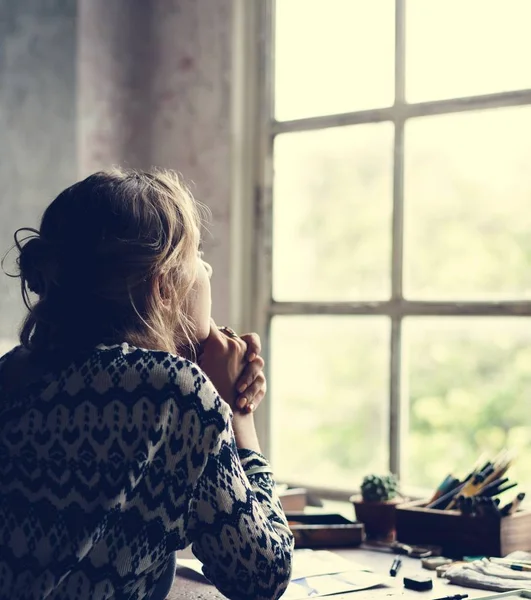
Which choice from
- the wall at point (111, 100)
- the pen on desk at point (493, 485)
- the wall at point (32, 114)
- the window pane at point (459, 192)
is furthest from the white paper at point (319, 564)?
the wall at point (32, 114)

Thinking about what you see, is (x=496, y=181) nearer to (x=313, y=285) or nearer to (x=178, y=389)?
(x=313, y=285)

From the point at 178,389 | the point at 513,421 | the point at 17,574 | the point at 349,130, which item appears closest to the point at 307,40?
the point at 349,130

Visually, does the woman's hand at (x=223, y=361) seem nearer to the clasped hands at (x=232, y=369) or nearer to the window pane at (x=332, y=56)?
the clasped hands at (x=232, y=369)

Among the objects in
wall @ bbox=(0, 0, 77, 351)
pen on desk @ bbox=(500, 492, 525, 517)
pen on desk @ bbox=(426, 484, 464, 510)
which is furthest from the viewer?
wall @ bbox=(0, 0, 77, 351)

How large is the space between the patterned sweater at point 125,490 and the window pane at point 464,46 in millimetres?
1495

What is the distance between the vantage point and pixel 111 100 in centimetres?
284

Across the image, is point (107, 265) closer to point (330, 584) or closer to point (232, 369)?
point (232, 369)

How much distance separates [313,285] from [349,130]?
1.59ft

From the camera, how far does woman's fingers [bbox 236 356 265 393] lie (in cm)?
163

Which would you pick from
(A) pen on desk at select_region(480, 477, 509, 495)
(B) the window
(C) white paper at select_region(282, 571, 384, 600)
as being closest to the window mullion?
(B) the window

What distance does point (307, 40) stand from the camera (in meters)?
2.76

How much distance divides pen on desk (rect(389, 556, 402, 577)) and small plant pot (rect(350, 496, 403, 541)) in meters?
0.21

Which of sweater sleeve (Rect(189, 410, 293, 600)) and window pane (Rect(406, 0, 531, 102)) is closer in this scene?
sweater sleeve (Rect(189, 410, 293, 600))

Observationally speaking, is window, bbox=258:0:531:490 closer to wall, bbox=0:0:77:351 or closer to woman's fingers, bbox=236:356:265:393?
wall, bbox=0:0:77:351
